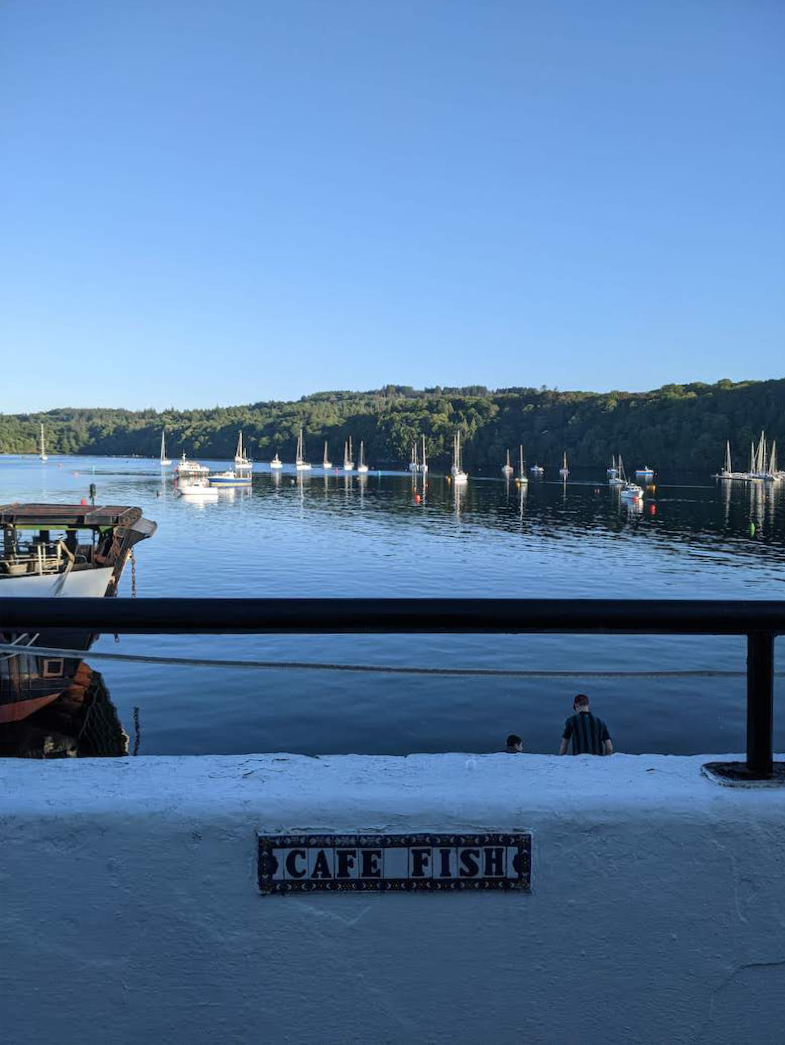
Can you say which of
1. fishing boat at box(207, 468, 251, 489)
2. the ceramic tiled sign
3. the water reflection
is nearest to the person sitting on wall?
the ceramic tiled sign

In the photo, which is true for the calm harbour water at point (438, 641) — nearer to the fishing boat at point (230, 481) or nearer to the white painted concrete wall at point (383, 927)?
the white painted concrete wall at point (383, 927)

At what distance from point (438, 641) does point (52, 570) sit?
1536cm

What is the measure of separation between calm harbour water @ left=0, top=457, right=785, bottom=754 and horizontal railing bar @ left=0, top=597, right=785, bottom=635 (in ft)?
61.5

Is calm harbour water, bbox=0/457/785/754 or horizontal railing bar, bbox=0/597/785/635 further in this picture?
calm harbour water, bbox=0/457/785/754

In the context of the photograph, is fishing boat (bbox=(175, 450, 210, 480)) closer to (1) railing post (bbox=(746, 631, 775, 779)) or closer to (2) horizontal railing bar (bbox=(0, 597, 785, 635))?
(2) horizontal railing bar (bbox=(0, 597, 785, 635))

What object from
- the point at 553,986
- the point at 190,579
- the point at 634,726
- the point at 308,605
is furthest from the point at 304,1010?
the point at 190,579

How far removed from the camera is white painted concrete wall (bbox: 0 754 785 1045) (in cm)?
236

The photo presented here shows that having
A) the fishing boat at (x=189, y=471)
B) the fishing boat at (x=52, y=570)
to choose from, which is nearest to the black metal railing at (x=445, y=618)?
the fishing boat at (x=52, y=570)

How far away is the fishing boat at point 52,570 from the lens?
24.1 metres

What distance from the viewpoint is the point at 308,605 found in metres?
2.57

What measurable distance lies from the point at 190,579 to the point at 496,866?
50713mm

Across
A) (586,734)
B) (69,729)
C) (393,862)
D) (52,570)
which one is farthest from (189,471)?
(393,862)

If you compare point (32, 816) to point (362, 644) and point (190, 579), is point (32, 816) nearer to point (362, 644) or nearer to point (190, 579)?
point (362, 644)

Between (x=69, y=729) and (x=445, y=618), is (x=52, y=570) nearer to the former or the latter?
(x=69, y=729)
